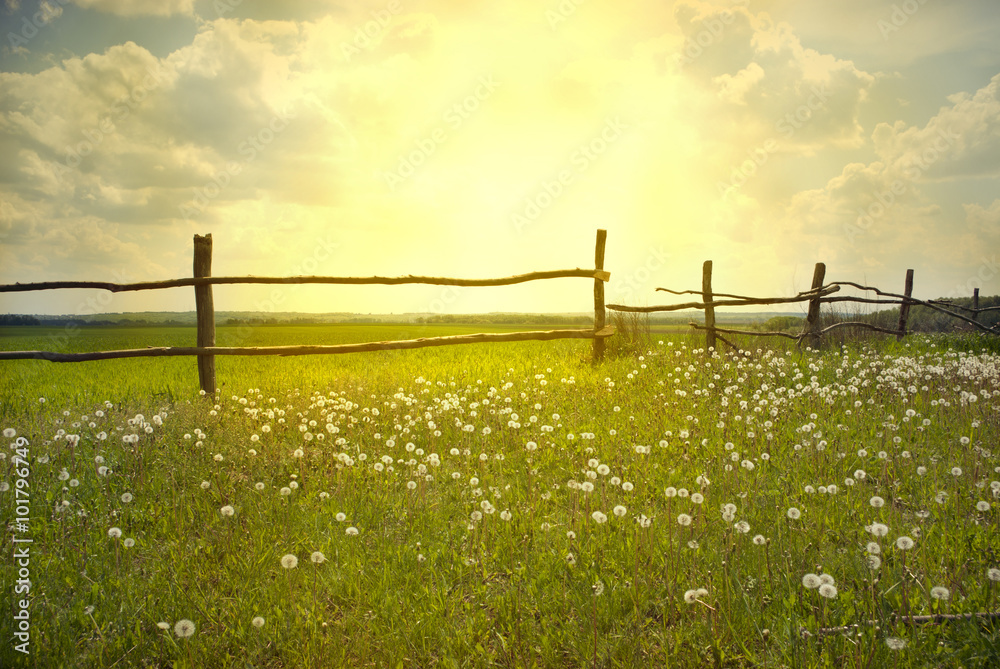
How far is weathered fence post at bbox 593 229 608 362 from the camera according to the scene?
9.36 m

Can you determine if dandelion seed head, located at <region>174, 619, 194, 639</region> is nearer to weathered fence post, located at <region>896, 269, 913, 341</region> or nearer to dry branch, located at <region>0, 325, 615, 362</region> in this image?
dry branch, located at <region>0, 325, 615, 362</region>

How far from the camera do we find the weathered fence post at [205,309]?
7523mm

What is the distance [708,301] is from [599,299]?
2.59 metres

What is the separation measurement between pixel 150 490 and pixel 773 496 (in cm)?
499

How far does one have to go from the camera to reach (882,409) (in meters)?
6.13

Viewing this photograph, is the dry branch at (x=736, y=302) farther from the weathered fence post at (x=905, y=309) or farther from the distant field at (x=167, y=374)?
the weathered fence post at (x=905, y=309)

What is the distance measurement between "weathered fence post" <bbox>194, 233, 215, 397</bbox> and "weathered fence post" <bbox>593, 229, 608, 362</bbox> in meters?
6.03

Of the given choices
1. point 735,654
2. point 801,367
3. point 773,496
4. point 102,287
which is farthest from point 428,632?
point 801,367

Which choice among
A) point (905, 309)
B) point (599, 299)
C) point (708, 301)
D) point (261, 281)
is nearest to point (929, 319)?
point (905, 309)

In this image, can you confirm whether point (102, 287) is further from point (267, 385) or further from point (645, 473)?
point (645, 473)

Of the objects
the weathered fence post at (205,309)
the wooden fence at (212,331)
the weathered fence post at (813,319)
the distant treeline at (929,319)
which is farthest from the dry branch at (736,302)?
the distant treeline at (929,319)

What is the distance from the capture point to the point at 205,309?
7.54 m

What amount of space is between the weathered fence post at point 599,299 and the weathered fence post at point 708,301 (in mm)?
2270

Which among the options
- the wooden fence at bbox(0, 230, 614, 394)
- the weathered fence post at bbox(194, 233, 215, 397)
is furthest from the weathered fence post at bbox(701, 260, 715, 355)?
the weathered fence post at bbox(194, 233, 215, 397)
